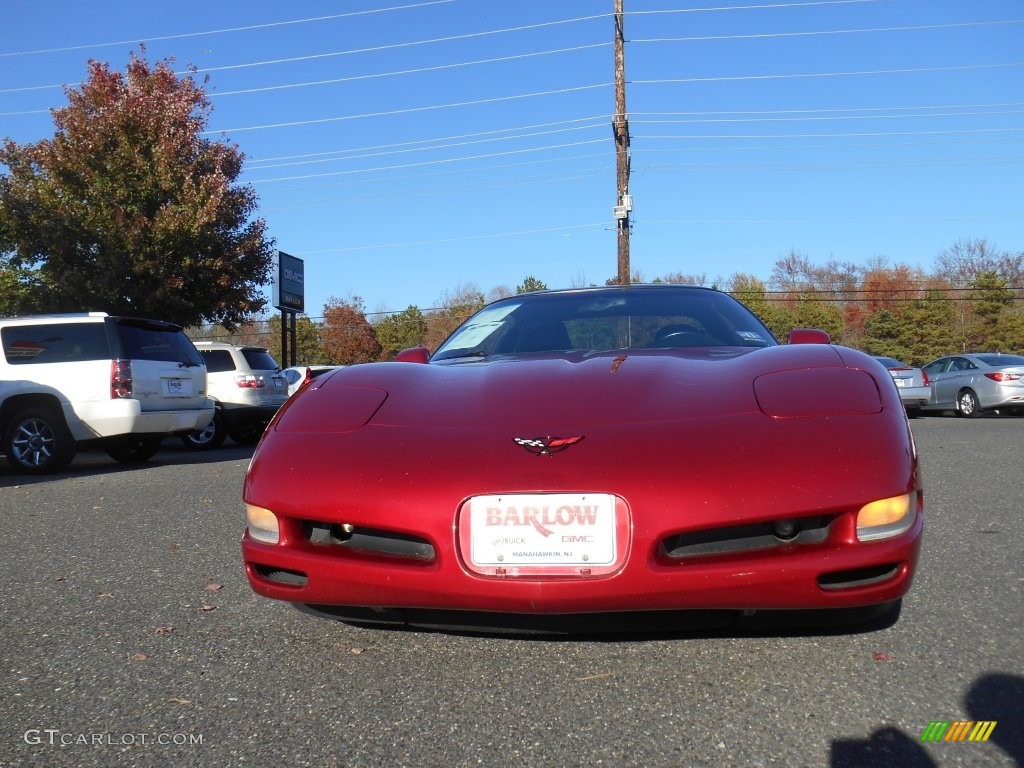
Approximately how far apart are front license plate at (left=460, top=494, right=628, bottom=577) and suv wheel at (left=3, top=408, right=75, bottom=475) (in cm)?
764

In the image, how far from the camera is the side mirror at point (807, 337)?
10.4 ft

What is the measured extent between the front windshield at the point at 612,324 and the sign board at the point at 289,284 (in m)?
15.2

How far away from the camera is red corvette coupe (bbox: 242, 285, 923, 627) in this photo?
2.06 meters

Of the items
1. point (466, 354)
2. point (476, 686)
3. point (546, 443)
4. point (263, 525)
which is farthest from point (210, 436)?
point (546, 443)

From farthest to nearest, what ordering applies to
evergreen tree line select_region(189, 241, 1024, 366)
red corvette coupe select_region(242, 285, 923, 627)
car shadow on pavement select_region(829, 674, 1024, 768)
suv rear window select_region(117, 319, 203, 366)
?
1. evergreen tree line select_region(189, 241, 1024, 366)
2. suv rear window select_region(117, 319, 203, 366)
3. red corvette coupe select_region(242, 285, 923, 627)
4. car shadow on pavement select_region(829, 674, 1024, 768)

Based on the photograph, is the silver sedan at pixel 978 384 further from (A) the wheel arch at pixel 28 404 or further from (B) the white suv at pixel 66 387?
(A) the wheel arch at pixel 28 404

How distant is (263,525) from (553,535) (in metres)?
0.84

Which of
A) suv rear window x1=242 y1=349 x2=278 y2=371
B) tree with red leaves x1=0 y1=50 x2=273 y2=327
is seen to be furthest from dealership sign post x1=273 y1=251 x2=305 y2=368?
suv rear window x1=242 y1=349 x2=278 y2=371

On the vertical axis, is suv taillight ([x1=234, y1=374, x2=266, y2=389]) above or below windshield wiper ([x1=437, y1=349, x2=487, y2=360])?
below

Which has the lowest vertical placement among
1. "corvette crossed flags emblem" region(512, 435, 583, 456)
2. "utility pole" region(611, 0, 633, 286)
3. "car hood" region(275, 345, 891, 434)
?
"corvette crossed flags emblem" region(512, 435, 583, 456)

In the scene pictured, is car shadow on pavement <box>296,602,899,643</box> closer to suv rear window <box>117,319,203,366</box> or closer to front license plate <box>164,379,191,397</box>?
suv rear window <box>117,319,203,366</box>

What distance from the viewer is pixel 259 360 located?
12.7m

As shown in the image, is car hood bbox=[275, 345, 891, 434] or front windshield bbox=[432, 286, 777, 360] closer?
car hood bbox=[275, 345, 891, 434]

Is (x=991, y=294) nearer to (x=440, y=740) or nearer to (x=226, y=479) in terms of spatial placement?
(x=226, y=479)
